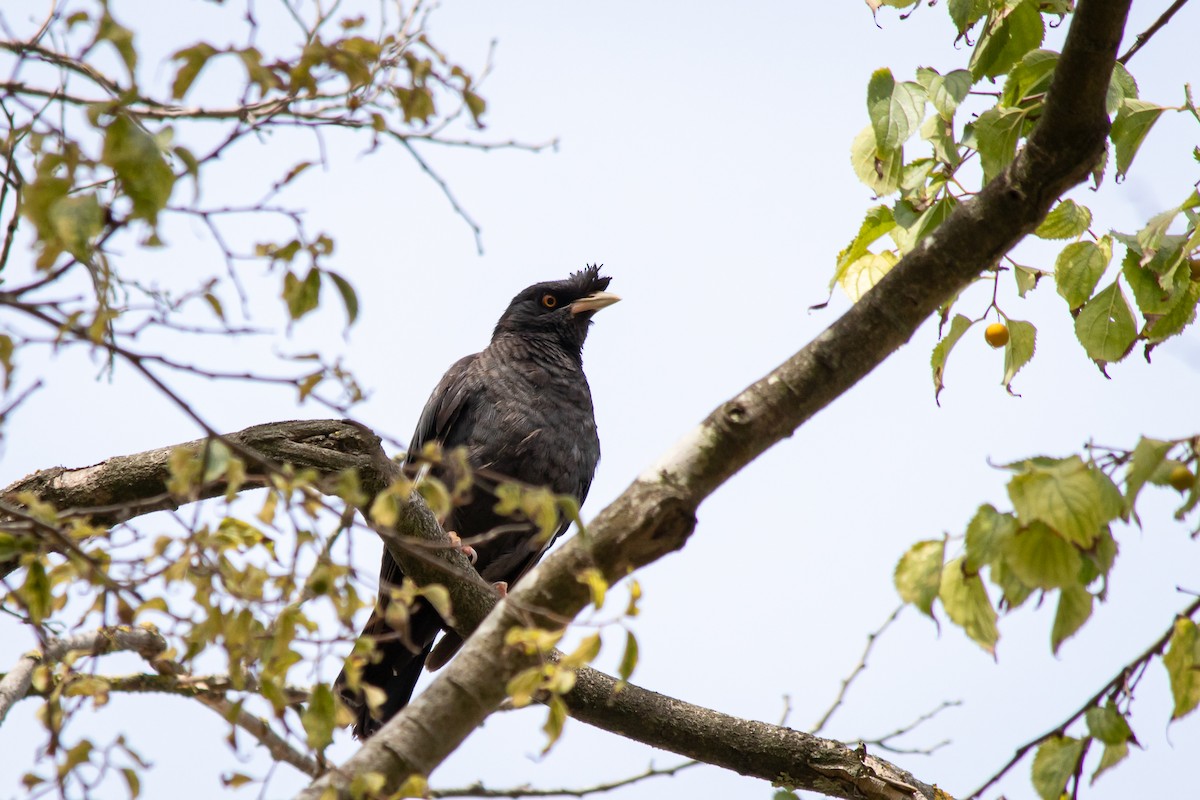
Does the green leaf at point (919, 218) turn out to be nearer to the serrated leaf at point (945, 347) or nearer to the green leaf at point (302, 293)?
the serrated leaf at point (945, 347)

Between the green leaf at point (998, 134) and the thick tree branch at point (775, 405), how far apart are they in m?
0.41

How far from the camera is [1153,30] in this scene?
10.2 ft

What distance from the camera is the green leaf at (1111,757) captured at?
2.08 metres

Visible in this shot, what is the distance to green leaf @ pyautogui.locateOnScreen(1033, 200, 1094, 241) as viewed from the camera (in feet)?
10.7

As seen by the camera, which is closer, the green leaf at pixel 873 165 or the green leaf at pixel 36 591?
the green leaf at pixel 36 591

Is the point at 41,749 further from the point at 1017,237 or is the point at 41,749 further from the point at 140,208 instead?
the point at 1017,237

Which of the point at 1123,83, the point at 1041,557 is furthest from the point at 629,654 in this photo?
the point at 1123,83

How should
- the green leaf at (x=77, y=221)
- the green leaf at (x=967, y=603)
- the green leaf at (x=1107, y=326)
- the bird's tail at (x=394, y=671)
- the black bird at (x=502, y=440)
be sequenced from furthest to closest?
the black bird at (x=502, y=440), the bird's tail at (x=394, y=671), the green leaf at (x=1107, y=326), the green leaf at (x=967, y=603), the green leaf at (x=77, y=221)

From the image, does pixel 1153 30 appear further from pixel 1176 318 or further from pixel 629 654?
pixel 629 654

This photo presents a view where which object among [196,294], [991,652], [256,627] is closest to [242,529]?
[256,627]

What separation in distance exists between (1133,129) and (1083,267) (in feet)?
1.44

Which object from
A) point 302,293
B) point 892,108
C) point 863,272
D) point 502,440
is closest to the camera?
point 302,293

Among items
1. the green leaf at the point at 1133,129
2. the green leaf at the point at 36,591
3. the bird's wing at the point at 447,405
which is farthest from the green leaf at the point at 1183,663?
the bird's wing at the point at 447,405

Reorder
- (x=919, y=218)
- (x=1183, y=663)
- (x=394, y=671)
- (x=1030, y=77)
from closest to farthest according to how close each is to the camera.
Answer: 1. (x=1183, y=663)
2. (x=1030, y=77)
3. (x=919, y=218)
4. (x=394, y=671)
